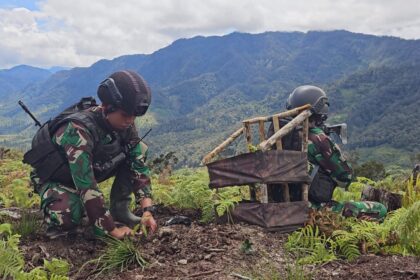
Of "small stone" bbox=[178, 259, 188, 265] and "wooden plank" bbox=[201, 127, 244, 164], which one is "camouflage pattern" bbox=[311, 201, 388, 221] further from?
"small stone" bbox=[178, 259, 188, 265]

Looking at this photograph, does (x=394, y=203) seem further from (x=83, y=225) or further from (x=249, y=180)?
(x=83, y=225)

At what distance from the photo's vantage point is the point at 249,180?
6098 millimetres

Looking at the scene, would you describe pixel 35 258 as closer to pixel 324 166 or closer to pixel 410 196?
pixel 324 166

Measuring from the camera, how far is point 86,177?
5.43 metres

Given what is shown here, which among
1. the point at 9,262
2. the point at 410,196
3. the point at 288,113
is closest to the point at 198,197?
the point at 288,113

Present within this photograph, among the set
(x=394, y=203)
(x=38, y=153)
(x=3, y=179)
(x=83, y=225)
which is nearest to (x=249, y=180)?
(x=83, y=225)

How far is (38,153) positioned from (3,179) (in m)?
5.04

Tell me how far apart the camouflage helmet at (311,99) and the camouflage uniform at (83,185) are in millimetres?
2795

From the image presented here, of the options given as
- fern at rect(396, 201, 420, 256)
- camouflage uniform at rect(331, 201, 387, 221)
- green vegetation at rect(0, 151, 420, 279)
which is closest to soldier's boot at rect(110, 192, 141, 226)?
green vegetation at rect(0, 151, 420, 279)

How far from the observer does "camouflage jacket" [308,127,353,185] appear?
23.3 ft

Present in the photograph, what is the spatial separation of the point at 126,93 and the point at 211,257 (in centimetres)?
216

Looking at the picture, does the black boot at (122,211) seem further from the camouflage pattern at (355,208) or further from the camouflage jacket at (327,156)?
the camouflage jacket at (327,156)

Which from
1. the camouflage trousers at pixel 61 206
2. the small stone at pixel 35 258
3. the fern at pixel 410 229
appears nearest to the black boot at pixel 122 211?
the camouflage trousers at pixel 61 206

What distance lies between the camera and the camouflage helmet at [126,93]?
5648 millimetres
